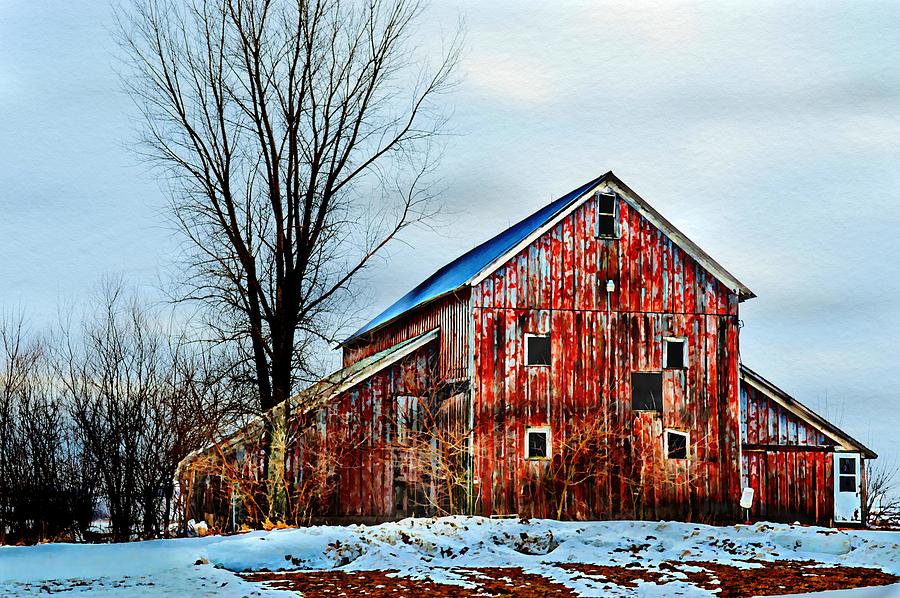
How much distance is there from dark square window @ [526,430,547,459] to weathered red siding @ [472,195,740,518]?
0.24m

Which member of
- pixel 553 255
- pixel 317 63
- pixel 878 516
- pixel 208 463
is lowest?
pixel 878 516

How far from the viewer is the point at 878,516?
98.4 ft

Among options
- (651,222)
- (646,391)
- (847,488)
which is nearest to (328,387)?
(646,391)

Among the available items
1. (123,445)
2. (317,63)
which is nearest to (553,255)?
(317,63)

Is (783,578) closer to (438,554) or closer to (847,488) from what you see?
(438,554)

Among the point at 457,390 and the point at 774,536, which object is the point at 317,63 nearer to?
the point at 457,390

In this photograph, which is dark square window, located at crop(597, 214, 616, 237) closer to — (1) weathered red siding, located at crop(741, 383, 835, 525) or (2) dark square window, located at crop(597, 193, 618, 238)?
(2) dark square window, located at crop(597, 193, 618, 238)

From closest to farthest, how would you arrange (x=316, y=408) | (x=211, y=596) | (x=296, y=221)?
(x=211, y=596) < (x=316, y=408) < (x=296, y=221)

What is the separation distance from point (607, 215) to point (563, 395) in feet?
14.7

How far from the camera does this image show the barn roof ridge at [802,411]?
2672 centimetres

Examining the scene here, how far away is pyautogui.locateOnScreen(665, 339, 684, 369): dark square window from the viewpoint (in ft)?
84.0

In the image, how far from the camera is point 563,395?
2489 centimetres

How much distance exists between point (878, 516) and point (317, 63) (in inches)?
784

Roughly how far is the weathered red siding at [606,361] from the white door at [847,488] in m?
3.33
